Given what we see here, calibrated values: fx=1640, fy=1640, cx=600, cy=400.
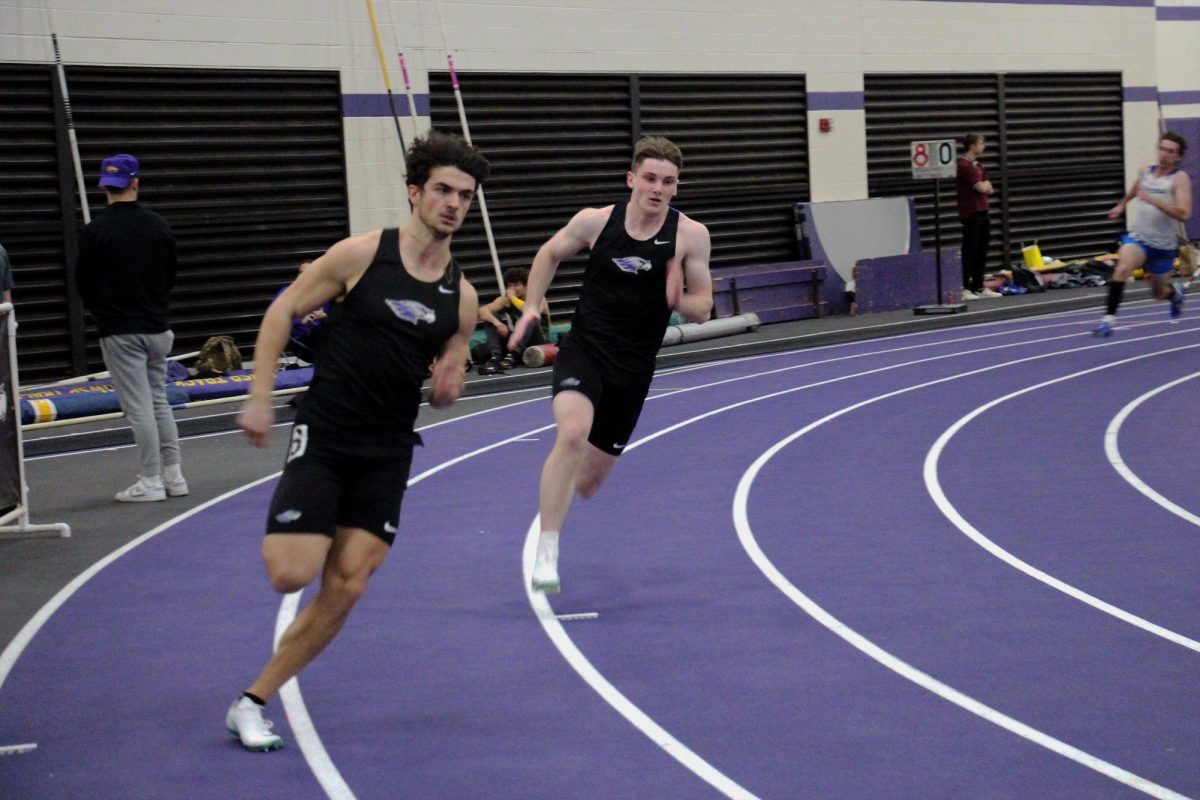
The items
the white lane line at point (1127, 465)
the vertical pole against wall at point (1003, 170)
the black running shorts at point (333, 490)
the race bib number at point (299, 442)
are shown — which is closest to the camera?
the black running shorts at point (333, 490)

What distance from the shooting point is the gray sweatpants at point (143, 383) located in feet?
33.4

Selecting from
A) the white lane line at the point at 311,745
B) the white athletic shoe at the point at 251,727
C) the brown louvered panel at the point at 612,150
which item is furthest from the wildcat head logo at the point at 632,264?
the brown louvered panel at the point at 612,150

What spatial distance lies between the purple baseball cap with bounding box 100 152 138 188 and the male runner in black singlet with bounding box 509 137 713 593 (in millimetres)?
3571

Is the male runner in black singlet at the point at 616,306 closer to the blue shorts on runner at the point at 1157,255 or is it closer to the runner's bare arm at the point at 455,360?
the runner's bare arm at the point at 455,360

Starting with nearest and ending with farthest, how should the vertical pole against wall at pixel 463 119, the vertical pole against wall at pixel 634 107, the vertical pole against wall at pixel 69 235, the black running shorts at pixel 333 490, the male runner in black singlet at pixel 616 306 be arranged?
the black running shorts at pixel 333 490
the male runner in black singlet at pixel 616 306
the vertical pole against wall at pixel 69 235
the vertical pole against wall at pixel 463 119
the vertical pole against wall at pixel 634 107

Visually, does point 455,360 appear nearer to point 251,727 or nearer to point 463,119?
point 251,727

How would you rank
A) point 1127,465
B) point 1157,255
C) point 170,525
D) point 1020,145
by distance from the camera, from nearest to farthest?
point 170,525 < point 1127,465 < point 1157,255 < point 1020,145

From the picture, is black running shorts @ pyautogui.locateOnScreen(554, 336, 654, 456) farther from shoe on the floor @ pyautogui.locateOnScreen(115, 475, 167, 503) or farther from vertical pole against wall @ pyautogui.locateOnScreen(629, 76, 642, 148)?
vertical pole against wall @ pyautogui.locateOnScreen(629, 76, 642, 148)

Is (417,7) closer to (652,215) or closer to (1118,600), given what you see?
(652,215)

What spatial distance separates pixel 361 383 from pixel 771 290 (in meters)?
16.8

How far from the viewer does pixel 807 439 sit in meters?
12.3

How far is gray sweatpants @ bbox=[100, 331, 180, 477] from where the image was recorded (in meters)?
10.2

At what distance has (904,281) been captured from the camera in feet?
75.2

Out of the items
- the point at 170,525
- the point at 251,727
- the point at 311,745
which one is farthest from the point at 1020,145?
the point at 251,727
